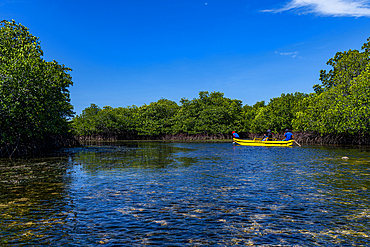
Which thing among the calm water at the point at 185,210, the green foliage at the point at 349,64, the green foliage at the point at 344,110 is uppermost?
the green foliage at the point at 349,64

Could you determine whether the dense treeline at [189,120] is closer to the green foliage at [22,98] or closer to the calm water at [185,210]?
the green foliage at [22,98]

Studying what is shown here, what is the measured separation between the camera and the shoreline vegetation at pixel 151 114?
2688cm

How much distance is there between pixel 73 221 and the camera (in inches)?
353

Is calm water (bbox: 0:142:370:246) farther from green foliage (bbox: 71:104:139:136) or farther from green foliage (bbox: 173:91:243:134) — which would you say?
green foliage (bbox: 71:104:139:136)

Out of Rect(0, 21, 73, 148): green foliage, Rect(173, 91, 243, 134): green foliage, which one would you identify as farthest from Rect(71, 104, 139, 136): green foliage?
Rect(0, 21, 73, 148): green foliage

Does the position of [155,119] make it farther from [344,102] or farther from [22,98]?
[22,98]

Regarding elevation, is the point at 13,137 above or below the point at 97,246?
above

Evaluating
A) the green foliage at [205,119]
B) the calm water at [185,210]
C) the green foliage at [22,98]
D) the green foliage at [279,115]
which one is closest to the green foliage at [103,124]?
the green foliage at [205,119]

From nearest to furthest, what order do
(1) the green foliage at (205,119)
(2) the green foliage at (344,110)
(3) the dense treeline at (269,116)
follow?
(2) the green foliage at (344,110) < (3) the dense treeline at (269,116) < (1) the green foliage at (205,119)

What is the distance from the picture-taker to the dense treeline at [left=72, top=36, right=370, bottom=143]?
44625 millimetres

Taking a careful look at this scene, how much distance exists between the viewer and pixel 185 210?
1013 cm

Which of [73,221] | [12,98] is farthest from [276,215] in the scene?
[12,98]

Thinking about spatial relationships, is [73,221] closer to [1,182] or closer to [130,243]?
[130,243]

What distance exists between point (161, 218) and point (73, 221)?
9.52ft
